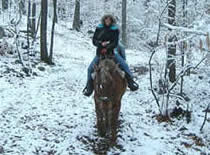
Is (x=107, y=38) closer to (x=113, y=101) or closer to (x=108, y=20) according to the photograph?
(x=108, y=20)

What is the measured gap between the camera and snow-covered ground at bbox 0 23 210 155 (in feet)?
22.8

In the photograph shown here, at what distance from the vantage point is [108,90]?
6309 mm

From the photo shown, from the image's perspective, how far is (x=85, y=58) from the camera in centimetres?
1886

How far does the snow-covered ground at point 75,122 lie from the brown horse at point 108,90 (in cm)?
57

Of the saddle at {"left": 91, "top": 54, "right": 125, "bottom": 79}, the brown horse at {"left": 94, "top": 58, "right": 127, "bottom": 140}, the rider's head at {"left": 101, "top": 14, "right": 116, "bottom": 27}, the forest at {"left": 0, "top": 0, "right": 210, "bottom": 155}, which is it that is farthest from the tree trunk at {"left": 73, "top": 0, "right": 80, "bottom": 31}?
the saddle at {"left": 91, "top": 54, "right": 125, "bottom": 79}

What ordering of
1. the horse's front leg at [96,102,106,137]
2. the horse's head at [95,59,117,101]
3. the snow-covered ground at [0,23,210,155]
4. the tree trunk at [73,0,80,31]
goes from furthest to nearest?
the tree trunk at [73,0,80,31] → the horse's front leg at [96,102,106,137] → the snow-covered ground at [0,23,210,155] → the horse's head at [95,59,117,101]

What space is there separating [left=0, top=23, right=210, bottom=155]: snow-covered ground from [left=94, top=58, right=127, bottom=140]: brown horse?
570 mm

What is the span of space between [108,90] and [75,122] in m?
2.40

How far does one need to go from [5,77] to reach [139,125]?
5.88 metres

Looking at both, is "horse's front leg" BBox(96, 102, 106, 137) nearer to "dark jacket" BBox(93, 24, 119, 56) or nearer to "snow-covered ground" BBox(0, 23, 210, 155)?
"snow-covered ground" BBox(0, 23, 210, 155)

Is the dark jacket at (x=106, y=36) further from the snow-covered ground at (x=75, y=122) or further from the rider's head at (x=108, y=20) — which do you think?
the snow-covered ground at (x=75, y=122)

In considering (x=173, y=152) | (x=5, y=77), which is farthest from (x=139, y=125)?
(x=5, y=77)

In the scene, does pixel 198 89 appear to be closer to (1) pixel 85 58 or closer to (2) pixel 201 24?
(2) pixel 201 24

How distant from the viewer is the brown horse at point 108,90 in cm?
628
